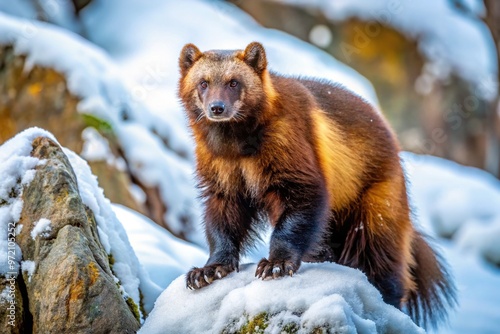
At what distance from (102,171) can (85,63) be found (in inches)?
57.5

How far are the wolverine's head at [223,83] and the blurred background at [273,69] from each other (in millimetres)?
1284

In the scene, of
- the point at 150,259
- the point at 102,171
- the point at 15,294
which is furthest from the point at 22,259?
the point at 102,171

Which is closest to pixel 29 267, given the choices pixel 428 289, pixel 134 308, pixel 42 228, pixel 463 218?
pixel 42 228

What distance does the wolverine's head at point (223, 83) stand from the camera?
476cm

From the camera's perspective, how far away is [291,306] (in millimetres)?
3889

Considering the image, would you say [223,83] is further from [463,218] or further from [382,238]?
[463,218]

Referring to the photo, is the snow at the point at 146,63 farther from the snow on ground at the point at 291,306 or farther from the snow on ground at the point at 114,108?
the snow on ground at the point at 291,306

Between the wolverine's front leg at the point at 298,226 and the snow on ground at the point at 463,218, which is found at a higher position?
the wolverine's front leg at the point at 298,226

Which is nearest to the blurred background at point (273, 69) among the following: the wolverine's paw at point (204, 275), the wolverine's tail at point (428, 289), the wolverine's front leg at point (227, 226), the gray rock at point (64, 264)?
the wolverine's tail at point (428, 289)

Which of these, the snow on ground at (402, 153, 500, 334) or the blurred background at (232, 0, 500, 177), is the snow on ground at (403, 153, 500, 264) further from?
the blurred background at (232, 0, 500, 177)

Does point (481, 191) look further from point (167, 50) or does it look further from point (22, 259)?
point (22, 259)

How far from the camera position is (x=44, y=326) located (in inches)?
160

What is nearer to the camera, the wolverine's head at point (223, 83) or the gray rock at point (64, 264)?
the gray rock at point (64, 264)

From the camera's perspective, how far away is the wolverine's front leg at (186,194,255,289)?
4785 mm
